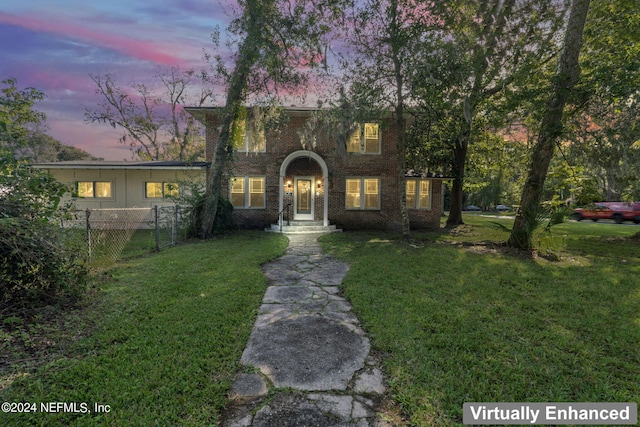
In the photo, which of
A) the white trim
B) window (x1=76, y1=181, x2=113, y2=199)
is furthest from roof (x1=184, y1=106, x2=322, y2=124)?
window (x1=76, y1=181, x2=113, y2=199)

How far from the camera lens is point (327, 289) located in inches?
200

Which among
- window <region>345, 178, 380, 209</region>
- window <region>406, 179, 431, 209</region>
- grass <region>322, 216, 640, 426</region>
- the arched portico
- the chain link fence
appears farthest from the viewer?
window <region>406, 179, 431, 209</region>

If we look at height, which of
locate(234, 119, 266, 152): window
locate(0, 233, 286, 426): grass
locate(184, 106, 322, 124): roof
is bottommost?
locate(0, 233, 286, 426): grass

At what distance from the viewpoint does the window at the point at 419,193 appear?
1453 cm

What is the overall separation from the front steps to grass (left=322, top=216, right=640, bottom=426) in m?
5.61

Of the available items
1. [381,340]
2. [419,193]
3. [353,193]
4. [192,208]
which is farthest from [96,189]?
[381,340]

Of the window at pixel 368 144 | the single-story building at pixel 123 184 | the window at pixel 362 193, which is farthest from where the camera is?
the single-story building at pixel 123 184

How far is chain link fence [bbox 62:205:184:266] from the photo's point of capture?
20.5ft

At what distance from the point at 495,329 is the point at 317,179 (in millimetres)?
10888

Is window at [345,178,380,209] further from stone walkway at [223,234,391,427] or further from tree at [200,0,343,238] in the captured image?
stone walkway at [223,234,391,427]

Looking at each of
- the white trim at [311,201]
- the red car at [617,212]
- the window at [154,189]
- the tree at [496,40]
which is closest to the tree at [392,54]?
the tree at [496,40]

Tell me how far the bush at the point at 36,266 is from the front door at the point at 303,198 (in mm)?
10202

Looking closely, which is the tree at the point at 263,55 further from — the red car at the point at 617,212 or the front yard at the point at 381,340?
the red car at the point at 617,212

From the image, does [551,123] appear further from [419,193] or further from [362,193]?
[362,193]
